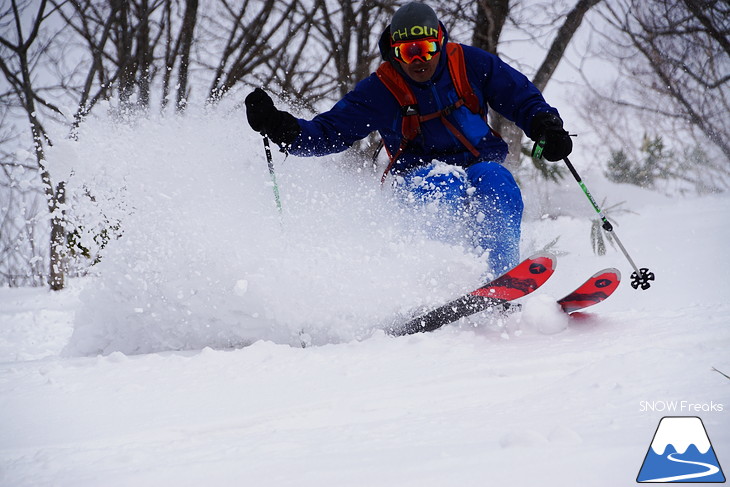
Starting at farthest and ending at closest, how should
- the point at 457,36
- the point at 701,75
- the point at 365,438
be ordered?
the point at 701,75, the point at 457,36, the point at 365,438

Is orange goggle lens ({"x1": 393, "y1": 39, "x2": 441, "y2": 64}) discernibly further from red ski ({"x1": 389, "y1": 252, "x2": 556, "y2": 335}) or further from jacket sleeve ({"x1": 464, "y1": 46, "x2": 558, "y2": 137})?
red ski ({"x1": 389, "y1": 252, "x2": 556, "y2": 335})

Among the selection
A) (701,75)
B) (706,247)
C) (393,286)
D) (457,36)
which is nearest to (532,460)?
(393,286)

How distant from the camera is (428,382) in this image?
5.38 ft

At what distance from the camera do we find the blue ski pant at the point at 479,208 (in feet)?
8.62

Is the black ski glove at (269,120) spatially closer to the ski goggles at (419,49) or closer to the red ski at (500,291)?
the ski goggles at (419,49)

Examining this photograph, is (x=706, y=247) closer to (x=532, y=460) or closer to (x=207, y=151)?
(x=207, y=151)

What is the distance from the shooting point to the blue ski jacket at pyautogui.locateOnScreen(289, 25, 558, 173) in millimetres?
2789

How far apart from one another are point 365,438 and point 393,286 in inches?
50.3

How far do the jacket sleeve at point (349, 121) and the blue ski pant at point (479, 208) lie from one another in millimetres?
440

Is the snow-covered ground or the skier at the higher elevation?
the skier
